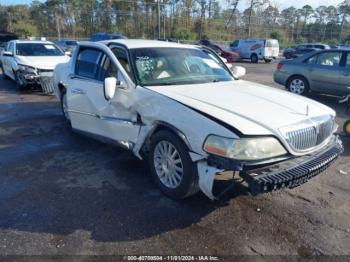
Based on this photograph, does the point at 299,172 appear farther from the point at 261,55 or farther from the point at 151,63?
the point at 261,55

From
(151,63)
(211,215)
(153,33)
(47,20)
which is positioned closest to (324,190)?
(211,215)

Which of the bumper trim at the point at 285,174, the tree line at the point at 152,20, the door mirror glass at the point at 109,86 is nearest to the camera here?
the bumper trim at the point at 285,174

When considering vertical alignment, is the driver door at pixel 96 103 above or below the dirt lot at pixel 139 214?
above

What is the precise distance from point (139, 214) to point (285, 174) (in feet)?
4.96

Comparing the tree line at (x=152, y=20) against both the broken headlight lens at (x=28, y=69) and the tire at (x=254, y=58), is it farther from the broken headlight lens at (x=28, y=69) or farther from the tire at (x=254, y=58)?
the broken headlight lens at (x=28, y=69)

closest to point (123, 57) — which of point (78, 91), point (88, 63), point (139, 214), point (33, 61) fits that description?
point (88, 63)

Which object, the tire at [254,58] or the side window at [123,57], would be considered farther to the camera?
the tire at [254,58]

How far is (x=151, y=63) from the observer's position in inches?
167

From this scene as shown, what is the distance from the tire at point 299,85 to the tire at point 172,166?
7.43 metres

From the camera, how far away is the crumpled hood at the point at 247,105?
9.88ft

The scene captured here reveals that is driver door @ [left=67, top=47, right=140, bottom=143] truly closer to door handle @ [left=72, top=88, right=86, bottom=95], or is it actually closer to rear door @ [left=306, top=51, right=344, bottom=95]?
door handle @ [left=72, top=88, right=86, bottom=95]

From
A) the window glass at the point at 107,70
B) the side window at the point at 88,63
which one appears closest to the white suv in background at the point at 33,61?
the side window at the point at 88,63

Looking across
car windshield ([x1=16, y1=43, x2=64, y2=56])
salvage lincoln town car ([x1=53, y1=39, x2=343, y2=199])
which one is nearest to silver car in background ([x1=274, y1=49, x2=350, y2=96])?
salvage lincoln town car ([x1=53, y1=39, x2=343, y2=199])

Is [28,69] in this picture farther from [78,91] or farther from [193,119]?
[193,119]
